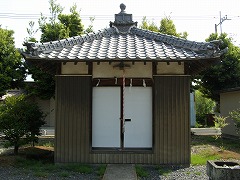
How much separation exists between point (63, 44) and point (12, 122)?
3012 millimetres

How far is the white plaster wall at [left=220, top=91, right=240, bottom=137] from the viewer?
1529 centimetres

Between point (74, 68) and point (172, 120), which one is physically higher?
point (74, 68)

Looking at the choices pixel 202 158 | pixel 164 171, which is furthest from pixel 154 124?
pixel 202 158

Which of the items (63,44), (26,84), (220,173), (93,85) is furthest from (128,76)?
(26,84)

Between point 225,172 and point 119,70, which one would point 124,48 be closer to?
point 119,70

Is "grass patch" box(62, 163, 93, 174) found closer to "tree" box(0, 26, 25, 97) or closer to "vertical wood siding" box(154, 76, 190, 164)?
"vertical wood siding" box(154, 76, 190, 164)

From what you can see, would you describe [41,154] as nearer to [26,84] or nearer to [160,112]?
[160,112]

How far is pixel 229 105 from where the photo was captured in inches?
641

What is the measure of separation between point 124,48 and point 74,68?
5.40 ft

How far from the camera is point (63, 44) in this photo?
29.5 ft

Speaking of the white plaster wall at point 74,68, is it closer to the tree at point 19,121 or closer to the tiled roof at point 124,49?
the tiled roof at point 124,49

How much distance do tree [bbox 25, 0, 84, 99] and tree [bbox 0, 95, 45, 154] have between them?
17.8 ft

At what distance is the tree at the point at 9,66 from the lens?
15.2 metres

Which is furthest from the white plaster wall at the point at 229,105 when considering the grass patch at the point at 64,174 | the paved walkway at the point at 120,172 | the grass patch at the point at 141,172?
the grass patch at the point at 64,174
